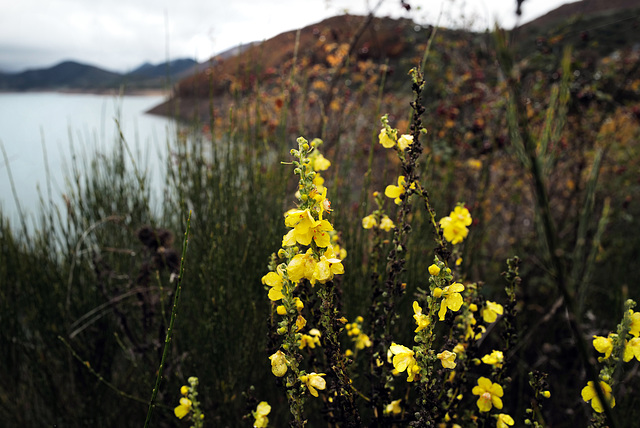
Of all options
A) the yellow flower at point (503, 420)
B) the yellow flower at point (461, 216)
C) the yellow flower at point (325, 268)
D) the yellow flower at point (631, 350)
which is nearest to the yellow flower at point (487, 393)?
the yellow flower at point (503, 420)

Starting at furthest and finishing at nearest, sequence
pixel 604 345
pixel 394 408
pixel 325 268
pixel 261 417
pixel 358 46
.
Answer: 1. pixel 358 46
2. pixel 394 408
3. pixel 261 417
4. pixel 604 345
5. pixel 325 268

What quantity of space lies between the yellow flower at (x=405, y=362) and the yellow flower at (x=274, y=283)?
239 mm

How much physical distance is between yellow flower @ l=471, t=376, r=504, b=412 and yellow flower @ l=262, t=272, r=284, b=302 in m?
0.54

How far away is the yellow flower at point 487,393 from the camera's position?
0.91m

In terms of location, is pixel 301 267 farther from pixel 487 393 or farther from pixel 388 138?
pixel 487 393

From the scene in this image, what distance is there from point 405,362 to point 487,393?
33 centimetres

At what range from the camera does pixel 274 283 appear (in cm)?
73

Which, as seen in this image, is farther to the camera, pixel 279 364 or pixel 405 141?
pixel 405 141

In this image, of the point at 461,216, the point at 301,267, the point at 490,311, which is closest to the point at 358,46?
the point at 461,216

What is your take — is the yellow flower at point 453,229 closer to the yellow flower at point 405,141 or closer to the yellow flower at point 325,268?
the yellow flower at point 405,141

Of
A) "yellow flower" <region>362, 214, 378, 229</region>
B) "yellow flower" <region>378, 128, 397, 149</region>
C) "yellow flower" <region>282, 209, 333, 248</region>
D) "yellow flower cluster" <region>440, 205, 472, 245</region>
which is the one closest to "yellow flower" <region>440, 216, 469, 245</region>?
"yellow flower cluster" <region>440, 205, 472, 245</region>

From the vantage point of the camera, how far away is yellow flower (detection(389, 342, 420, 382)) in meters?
0.72

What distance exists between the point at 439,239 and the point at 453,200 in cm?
238

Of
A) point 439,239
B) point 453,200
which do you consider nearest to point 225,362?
point 439,239
